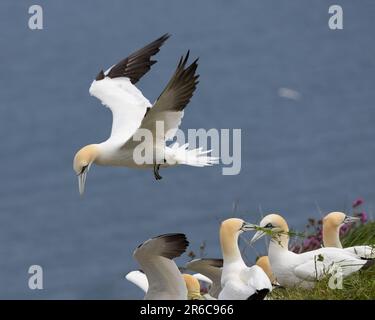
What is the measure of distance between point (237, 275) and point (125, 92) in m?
3.42

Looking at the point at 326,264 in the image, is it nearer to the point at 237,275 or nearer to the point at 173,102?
the point at 237,275

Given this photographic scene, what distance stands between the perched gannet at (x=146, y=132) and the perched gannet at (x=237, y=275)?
3.63 ft

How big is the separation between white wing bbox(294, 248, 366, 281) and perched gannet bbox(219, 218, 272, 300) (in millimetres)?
304

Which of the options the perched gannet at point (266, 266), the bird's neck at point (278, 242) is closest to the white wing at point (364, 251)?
the bird's neck at point (278, 242)

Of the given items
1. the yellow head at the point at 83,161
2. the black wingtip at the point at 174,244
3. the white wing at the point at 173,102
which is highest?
the white wing at the point at 173,102

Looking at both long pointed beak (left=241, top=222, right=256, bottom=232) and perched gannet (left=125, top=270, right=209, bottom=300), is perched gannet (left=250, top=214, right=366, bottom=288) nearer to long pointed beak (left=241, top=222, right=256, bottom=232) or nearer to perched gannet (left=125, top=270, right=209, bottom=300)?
long pointed beak (left=241, top=222, right=256, bottom=232)

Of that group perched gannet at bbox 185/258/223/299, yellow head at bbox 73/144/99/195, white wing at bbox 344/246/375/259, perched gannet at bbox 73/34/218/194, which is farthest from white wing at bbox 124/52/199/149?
white wing at bbox 344/246/375/259

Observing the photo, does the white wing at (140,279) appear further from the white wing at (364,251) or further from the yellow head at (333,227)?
the white wing at (364,251)

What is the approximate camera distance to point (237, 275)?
352 inches

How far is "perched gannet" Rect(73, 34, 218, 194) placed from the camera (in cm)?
1009

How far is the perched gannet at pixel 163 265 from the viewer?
8922 millimetres

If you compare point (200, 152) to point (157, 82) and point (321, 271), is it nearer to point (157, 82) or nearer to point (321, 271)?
point (321, 271)

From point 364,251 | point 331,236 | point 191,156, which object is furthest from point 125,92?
point 364,251
